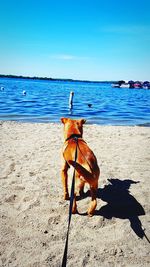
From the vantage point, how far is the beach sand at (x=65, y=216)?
3223mm

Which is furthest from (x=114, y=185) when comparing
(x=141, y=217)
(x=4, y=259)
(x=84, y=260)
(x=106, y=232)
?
(x=4, y=259)

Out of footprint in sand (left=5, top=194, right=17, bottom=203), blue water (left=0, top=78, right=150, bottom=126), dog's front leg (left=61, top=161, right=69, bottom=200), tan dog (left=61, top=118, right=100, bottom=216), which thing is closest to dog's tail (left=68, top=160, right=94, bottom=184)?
tan dog (left=61, top=118, right=100, bottom=216)

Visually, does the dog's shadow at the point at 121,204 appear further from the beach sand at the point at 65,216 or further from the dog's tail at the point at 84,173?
the dog's tail at the point at 84,173

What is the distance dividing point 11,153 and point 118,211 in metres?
4.29

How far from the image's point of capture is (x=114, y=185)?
5629 millimetres

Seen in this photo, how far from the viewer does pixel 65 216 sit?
13.7 feet

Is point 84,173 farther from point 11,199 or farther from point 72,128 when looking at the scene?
point 11,199

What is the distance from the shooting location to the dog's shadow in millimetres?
4160

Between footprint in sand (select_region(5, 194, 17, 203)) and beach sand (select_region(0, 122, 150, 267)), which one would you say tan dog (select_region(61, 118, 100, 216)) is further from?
footprint in sand (select_region(5, 194, 17, 203))

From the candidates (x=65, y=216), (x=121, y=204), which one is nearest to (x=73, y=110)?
(x=121, y=204)

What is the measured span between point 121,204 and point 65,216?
122 centimetres

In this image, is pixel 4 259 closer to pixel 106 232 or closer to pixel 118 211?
pixel 106 232

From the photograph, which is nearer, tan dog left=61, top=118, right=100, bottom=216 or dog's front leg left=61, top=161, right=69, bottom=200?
tan dog left=61, top=118, right=100, bottom=216

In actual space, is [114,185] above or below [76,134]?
below
